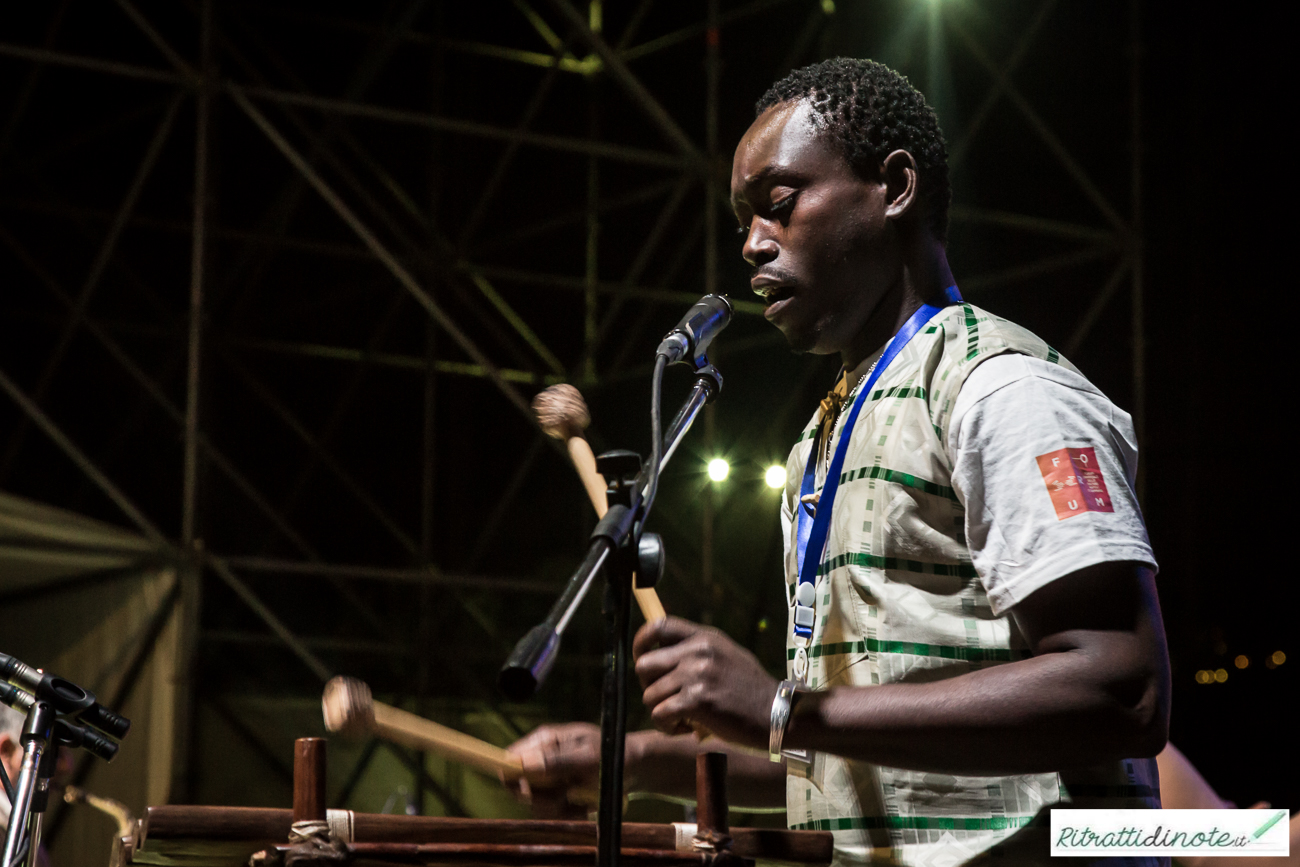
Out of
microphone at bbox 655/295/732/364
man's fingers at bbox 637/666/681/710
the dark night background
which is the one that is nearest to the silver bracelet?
man's fingers at bbox 637/666/681/710

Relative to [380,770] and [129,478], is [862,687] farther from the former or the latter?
[129,478]

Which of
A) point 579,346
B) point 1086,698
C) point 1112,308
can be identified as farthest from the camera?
point 579,346

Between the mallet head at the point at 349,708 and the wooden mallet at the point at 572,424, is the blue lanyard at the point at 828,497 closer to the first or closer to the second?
the wooden mallet at the point at 572,424

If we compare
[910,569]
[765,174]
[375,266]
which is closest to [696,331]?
[765,174]

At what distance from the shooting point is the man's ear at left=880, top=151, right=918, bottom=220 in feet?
6.73

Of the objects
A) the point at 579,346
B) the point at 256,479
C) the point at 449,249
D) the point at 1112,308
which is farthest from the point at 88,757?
the point at 1112,308

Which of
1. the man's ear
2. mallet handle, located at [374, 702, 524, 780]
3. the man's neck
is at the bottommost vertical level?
mallet handle, located at [374, 702, 524, 780]

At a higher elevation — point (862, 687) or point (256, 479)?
point (256, 479)

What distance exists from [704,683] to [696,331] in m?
0.53

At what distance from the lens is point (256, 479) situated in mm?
8930

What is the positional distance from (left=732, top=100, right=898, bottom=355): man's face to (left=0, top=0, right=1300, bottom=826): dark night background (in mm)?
5000

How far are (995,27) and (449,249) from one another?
11.0 ft

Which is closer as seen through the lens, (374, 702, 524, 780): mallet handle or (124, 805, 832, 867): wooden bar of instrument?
(124, 805, 832, 867): wooden bar of instrument

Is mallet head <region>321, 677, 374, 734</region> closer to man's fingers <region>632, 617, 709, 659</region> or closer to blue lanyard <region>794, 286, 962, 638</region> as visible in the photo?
man's fingers <region>632, 617, 709, 659</region>
